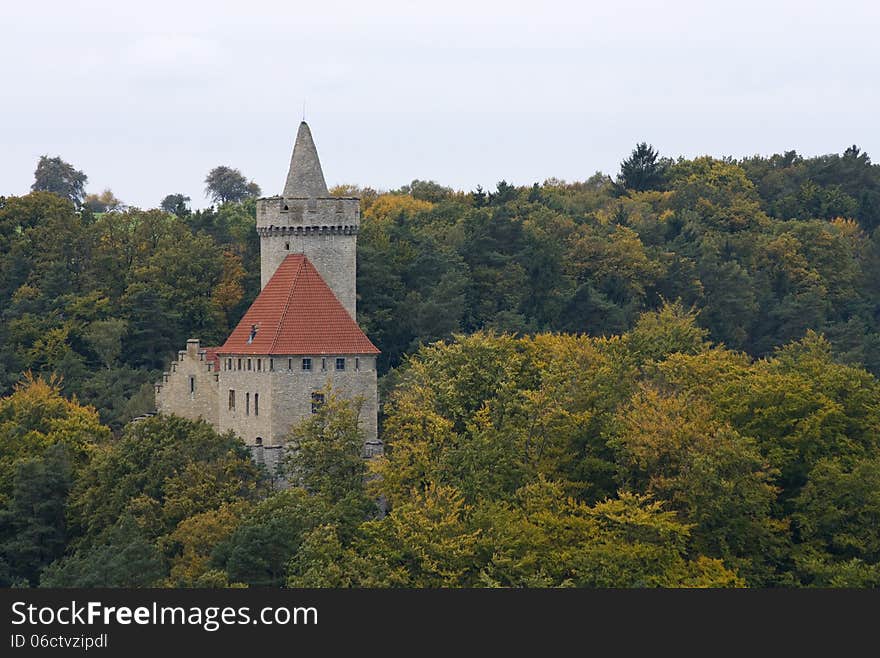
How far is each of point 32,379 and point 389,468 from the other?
3148 cm

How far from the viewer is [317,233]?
82688 mm

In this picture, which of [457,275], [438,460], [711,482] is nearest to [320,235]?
[438,460]

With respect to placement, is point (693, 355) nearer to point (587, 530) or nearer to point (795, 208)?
point (587, 530)

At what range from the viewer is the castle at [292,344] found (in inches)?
3100

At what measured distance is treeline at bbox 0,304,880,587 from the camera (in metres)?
68.2

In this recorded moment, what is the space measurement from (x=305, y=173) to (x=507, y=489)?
16545 mm

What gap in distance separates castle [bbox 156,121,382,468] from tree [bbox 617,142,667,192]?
72.8 m

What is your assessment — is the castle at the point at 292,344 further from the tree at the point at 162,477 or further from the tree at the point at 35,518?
the tree at the point at 35,518

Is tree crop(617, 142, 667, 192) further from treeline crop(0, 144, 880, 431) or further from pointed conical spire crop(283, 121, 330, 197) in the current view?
pointed conical spire crop(283, 121, 330, 197)

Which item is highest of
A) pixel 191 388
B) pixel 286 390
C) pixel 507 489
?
pixel 191 388

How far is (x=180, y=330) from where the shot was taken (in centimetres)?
10469

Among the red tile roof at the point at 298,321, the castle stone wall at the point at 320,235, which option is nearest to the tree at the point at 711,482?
the red tile roof at the point at 298,321

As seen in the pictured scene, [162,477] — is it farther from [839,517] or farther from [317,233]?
[839,517]

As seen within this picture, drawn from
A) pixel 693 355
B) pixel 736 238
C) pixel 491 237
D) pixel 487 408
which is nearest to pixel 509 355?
pixel 487 408
